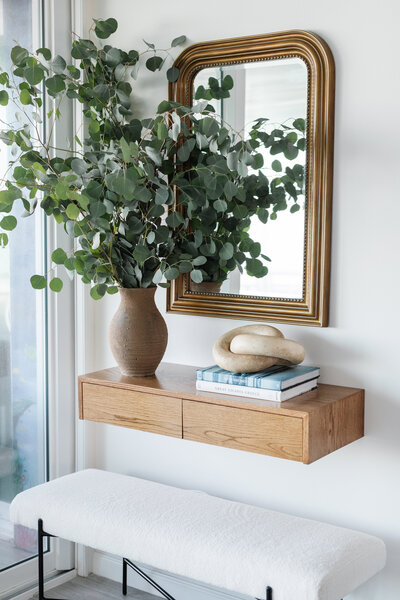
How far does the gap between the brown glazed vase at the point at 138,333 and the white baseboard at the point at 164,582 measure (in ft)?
2.46

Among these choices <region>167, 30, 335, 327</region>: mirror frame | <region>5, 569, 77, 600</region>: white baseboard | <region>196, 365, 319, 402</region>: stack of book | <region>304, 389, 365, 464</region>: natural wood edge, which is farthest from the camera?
<region>5, 569, 77, 600</region>: white baseboard

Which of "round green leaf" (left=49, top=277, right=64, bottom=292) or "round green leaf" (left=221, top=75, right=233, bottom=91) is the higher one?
"round green leaf" (left=221, top=75, right=233, bottom=91)

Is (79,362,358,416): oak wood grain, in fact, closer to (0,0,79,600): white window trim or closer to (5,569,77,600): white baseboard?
(0,0,79,600): white window trim

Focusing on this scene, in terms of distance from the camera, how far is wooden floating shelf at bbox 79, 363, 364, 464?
1.97m

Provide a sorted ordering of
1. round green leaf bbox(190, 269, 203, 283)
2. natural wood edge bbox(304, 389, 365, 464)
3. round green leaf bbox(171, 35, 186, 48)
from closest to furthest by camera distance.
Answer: natural wood edge bbox(304, 389, 365, 464) < round green leaf bbox(190, 269, 203, 283) < round green leaf bbox(171, 35, 186, 48)

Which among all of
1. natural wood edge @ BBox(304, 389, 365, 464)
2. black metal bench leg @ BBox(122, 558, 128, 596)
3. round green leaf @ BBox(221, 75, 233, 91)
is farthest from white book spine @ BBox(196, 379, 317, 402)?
round green leaf @ BBox(221, 75, 233, 91)

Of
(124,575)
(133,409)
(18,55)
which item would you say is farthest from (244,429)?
(18,55)

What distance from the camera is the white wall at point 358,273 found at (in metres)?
2.08

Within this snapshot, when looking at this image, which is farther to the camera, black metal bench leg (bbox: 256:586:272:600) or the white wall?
the white wall

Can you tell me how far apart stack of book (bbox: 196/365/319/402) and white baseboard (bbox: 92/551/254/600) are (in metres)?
0.75

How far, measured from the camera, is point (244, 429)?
2.05 metres

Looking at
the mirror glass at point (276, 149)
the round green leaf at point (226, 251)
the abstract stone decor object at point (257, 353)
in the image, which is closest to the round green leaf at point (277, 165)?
the mirror glass at point (276, 149)

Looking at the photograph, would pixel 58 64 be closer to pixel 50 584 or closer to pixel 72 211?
pixel 72 211

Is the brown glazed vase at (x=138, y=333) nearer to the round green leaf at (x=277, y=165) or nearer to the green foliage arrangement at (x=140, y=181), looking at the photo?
the green foliage arrangement at (x=140, y=181)
